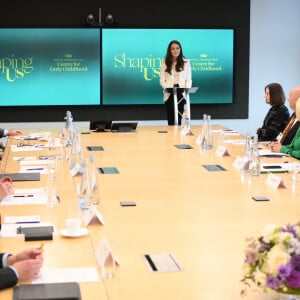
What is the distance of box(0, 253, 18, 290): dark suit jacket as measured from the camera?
2.36 meters

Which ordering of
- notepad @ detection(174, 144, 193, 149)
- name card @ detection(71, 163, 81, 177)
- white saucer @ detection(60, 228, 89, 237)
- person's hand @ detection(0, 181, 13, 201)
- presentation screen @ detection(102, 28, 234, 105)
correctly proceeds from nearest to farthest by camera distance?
white saucer @ detection(60, 228, 89, 237)
person's hand @ detection(0, 181, 13, 201)
name card @ detection(71, 163, 81, 177)
notepad @ detection(174, 144, 193, 149)
presentation screen @ detection(102, 28, 234, 105)

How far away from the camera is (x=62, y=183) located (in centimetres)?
437

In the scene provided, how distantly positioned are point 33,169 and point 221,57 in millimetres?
6620

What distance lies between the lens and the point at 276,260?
1909 mm

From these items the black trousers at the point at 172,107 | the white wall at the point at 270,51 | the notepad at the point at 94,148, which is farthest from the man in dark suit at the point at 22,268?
the white wall at the point at 270,51

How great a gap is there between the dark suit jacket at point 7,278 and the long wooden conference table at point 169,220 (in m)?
0.04

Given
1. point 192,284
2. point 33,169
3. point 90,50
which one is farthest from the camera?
point 90,50

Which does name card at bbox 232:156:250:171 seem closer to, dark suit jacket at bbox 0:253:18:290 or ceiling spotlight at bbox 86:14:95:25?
dark suit jacket at bbox 0:253:18:290

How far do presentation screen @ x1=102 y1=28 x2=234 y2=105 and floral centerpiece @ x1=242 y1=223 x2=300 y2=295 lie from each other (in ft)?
29.3

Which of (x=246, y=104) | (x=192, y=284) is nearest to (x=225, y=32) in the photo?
(x=246, y=104)

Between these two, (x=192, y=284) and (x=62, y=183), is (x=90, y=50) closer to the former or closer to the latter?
(x=62, y=183)

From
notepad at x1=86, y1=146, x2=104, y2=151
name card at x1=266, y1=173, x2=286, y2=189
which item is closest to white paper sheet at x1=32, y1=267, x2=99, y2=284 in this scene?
name card at x1=266, y1=173, x2=286, y2=189

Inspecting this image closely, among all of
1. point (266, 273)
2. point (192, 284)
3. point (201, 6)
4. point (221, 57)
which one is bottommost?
point (192, 284)

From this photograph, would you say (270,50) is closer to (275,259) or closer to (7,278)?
(7,278)
